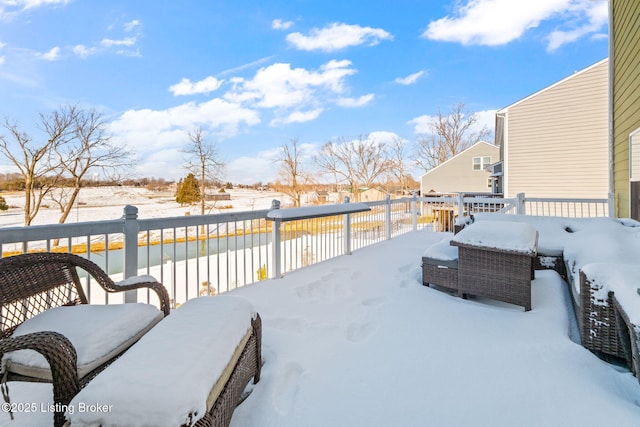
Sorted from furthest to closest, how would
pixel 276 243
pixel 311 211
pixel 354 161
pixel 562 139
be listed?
1. pixel 354 161
2. pixel 562 139
3. pixel 311 211
4. pixel 276 243

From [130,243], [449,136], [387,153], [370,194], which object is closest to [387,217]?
[130,243]

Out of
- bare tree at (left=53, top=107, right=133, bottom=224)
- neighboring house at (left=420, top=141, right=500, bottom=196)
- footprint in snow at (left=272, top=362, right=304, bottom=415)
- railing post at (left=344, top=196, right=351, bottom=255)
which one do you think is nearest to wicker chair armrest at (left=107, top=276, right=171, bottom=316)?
footprint in snow at (left=272, top=362, right=304, bottom=415)

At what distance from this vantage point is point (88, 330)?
5.12 feet

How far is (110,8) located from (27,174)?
8247 mm

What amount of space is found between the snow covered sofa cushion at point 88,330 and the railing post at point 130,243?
2.22 ft

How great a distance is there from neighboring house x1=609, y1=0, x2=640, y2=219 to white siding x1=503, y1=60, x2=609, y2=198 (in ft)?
12.6

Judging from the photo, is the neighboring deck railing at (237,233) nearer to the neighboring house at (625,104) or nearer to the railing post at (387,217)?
the railing post at (387,217)

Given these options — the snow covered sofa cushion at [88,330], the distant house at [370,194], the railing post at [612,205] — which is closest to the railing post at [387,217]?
the railing post at [612,205]

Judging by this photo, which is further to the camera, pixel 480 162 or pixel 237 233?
pixel 480 162

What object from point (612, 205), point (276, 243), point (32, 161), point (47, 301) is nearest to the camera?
point (47, 301)

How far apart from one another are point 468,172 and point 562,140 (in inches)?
502

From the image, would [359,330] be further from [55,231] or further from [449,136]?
[449,136]

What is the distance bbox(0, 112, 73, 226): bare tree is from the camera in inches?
527

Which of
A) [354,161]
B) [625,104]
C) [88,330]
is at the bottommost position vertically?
[88,330]
